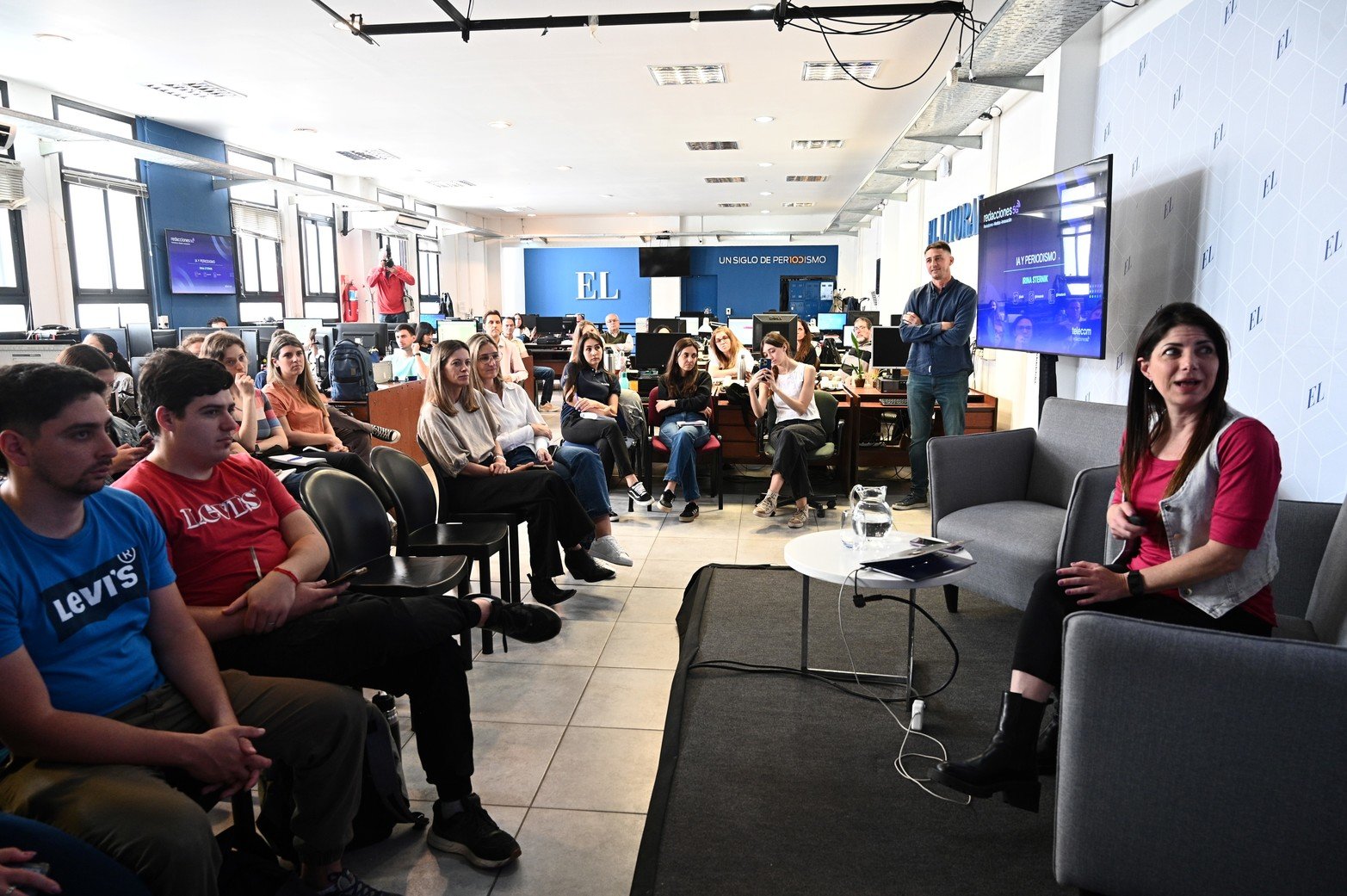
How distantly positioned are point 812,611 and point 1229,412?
1.92m

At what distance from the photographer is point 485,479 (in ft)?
12.4

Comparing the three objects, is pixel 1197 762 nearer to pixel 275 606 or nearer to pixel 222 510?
pixel 275 606

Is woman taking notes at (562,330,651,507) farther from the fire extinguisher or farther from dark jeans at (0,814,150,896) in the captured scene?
the fire extinguisher

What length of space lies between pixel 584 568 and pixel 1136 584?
2.52 metres

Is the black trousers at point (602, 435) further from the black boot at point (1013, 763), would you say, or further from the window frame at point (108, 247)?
the window frame at point (108, 247)

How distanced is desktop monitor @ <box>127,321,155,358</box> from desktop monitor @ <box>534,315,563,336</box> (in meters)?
7.96

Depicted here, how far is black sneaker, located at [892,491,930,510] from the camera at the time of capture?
5.70m

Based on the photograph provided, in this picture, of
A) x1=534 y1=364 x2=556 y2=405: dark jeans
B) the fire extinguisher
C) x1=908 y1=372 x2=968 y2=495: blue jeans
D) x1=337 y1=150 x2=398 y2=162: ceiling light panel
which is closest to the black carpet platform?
x1=908 y1=372 x2=968 y2=495: blue jeans

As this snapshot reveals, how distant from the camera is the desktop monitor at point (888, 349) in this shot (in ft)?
21.5

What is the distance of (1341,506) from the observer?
2277 mm

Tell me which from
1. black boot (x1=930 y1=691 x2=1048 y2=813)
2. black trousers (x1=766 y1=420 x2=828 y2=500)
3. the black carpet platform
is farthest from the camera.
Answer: black trousers (x1=766 y1=420 x2=828 y2=500)

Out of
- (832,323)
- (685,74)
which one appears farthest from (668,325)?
(685,74)

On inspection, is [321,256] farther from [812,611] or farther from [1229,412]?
[1229,412]

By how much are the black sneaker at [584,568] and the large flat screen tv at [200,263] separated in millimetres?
7609
